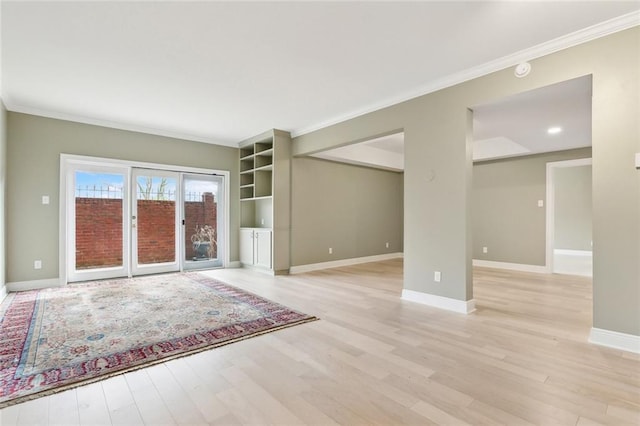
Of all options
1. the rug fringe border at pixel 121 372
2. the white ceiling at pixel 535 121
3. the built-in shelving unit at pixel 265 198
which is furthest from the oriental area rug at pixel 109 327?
the white ceiling at pixel 535 121

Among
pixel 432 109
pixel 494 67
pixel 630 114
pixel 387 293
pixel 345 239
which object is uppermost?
pixel 494 67

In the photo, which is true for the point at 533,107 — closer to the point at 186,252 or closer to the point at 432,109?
the point at 432,109

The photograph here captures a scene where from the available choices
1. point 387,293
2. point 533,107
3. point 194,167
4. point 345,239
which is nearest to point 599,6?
point 533,107

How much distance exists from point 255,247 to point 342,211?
211 centimetres

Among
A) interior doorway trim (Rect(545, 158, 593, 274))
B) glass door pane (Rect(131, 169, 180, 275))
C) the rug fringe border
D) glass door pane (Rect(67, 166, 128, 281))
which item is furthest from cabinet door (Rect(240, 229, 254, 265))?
interior doorway trim (Rect(545, 158, 593, 274))

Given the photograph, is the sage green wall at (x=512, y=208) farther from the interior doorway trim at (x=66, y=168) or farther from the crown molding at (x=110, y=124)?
the interior doorway trim at (x=66, y=168)

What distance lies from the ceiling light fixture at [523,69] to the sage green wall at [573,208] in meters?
7.37

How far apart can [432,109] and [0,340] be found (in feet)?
15.8

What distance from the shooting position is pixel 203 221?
6.34 meters

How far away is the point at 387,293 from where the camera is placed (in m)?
4.33

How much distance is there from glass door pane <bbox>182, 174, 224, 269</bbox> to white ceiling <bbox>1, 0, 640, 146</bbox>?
211cm

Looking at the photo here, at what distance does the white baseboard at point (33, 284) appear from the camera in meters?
4.42

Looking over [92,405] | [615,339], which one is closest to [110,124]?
[92,405]

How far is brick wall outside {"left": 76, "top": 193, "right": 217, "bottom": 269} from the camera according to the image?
5.11m
